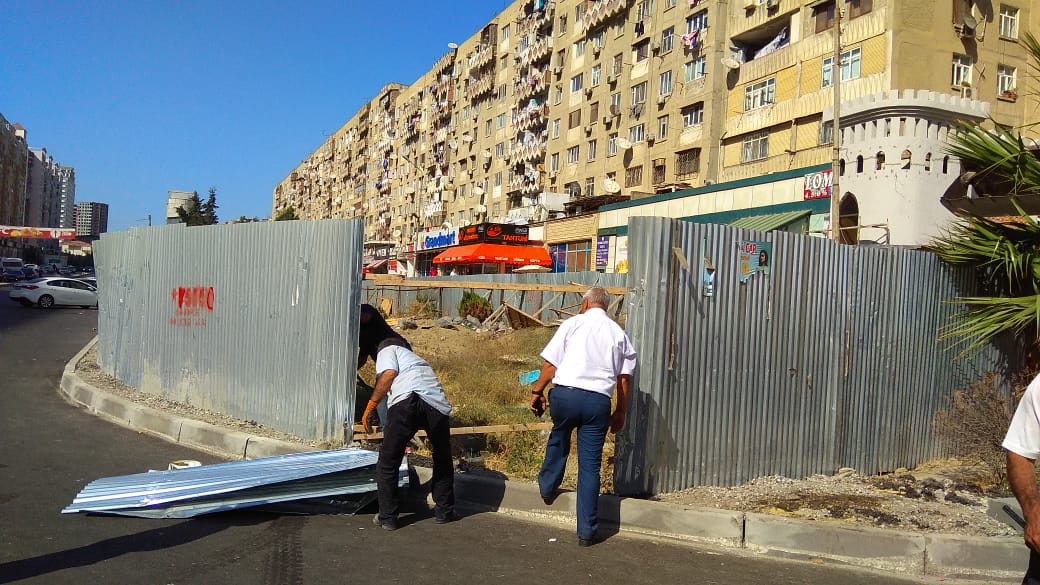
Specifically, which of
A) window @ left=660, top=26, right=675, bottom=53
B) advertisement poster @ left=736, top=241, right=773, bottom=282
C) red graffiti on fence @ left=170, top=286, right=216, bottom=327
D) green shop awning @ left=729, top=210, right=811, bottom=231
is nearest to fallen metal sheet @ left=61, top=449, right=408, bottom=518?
advertisement poster @ left=736, top=241, right=773, bottom=282

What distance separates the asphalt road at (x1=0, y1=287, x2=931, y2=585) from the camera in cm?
451

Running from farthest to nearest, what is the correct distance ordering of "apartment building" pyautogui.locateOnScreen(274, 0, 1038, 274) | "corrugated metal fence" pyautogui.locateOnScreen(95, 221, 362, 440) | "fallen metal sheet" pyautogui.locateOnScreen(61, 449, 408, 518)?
"apartment building" pyautogui.locateOnScreen(274, 0, 1038, 274) → "corrugated metal fence" pyautogui.locateOnScreen(95, 221, 362, 440) → "fallen metal sheet" pyautogui.locateOnScreen(61, 449, 408, 518)

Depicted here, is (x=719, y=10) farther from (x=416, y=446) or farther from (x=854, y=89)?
(x=416, y=446)

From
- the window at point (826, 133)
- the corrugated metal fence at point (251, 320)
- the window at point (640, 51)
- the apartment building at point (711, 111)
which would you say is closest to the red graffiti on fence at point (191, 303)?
the corrugated metal fence at point (251, 320)

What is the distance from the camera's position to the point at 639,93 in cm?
4297

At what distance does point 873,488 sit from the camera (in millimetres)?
Result: 6836

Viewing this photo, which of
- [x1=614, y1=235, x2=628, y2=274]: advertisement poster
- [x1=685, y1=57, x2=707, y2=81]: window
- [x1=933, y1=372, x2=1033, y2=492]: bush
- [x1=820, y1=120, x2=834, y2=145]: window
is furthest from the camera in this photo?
[x1=685, y1=57, x2=707, y2=81]: window

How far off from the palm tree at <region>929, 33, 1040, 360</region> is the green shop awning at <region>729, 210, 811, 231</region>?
1847cm

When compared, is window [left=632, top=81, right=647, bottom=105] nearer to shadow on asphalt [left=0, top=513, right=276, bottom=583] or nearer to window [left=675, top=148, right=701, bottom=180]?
window [left=675, top=148, right=701, bottom=180]

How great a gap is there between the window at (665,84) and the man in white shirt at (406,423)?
3715 centimetres

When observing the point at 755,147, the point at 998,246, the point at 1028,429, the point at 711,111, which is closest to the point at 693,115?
the point at 711,111

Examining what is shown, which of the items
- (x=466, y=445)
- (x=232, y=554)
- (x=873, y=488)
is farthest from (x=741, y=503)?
(x=232, y=554)

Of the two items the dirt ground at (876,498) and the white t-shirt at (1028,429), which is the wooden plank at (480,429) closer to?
the dirt ground at (876,498)

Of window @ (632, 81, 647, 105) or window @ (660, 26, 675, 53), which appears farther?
window @ (632, 81, 647, 105)
